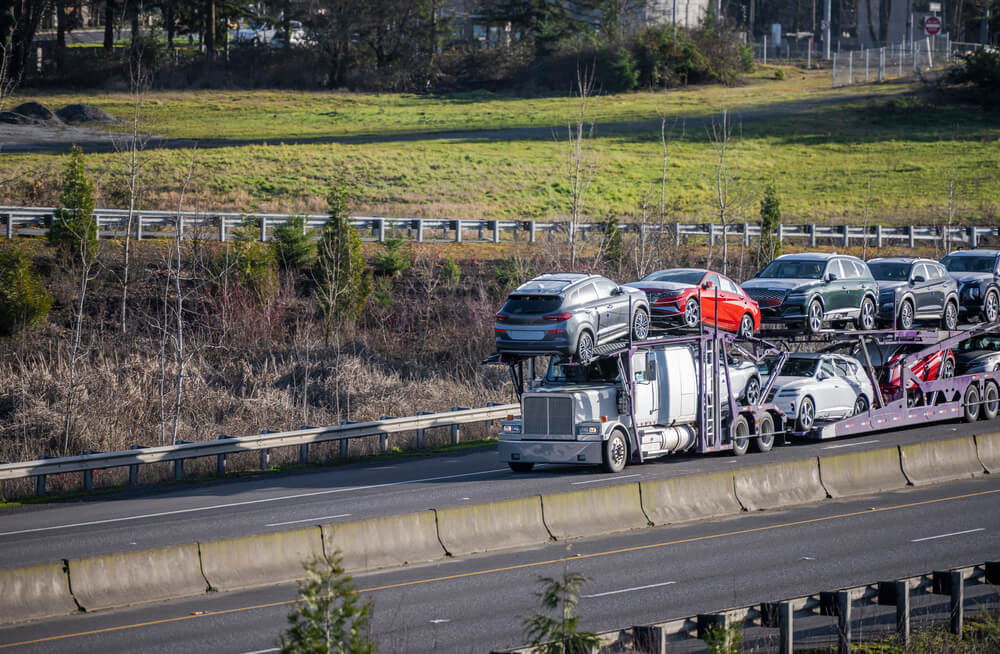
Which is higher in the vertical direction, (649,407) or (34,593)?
(649,407)

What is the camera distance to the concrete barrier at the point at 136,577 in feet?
40.7

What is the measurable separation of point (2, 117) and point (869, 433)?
5840 centimetres

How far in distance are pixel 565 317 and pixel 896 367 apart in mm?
9289

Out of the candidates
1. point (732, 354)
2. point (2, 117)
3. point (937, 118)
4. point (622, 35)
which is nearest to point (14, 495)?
point (732, 354)

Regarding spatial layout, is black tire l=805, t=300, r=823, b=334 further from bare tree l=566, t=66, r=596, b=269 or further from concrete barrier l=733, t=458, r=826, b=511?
bare tree l=566, t=66, r=596, b=269

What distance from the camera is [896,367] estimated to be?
83.6 feet

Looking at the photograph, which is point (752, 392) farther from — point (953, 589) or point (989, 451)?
point (953, 589)

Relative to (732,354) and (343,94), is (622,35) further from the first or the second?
(732,354)

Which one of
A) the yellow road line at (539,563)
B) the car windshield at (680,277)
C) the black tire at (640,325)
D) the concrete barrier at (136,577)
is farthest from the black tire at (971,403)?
the concrete barrier at (136,577)

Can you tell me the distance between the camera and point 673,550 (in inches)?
615

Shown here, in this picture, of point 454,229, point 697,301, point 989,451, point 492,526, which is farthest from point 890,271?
point 454,229

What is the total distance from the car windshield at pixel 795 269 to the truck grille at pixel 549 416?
658cm

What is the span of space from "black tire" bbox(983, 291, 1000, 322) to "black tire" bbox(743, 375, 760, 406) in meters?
7.60

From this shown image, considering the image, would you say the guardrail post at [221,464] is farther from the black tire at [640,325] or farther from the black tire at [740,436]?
the black tire at [740,436]
